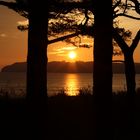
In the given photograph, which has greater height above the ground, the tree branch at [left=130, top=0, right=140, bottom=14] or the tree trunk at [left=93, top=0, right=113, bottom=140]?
the tree branch at [left=130, top=0, right=140, bottom=14]

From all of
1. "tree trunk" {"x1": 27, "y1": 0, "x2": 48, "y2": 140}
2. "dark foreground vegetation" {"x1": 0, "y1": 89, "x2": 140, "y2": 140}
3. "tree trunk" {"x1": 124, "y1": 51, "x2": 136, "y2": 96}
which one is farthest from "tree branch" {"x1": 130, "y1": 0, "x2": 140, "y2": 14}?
"tree trunk" {"x1": 27, "y1": 0, "x2": 48, "y2": 140}

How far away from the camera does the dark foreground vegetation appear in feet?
28.6

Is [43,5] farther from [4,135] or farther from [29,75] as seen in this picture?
[4,135]

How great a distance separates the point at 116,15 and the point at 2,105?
553 centimetres

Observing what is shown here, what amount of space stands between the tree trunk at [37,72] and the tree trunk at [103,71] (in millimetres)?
2259

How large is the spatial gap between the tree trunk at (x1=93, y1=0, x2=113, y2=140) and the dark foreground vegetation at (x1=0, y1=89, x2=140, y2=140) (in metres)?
2.30

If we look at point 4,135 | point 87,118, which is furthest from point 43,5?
point 87,118

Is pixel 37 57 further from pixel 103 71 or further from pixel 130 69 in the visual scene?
pixel 130 69

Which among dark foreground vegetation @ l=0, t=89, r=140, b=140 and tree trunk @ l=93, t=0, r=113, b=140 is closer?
tree trunk @ l=93, t=0, r=113, b=140

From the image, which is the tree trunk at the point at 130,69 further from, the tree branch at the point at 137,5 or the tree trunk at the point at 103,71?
the tree trunk at the point at 103,71

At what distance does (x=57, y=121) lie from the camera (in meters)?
10.5

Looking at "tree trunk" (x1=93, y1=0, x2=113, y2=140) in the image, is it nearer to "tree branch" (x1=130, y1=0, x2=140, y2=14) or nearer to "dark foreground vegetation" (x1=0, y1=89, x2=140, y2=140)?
"dark foreground vegetation" (x1=0, y1=89, x2=140, y2=140)

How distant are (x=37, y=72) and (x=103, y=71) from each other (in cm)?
253

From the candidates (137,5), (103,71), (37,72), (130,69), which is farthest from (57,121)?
(137,5)
